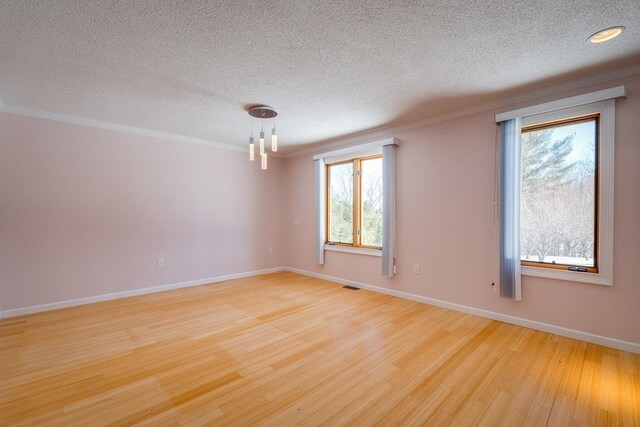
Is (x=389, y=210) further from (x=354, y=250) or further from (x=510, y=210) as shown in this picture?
(x=510, y=210)

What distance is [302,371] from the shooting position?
7.22ft

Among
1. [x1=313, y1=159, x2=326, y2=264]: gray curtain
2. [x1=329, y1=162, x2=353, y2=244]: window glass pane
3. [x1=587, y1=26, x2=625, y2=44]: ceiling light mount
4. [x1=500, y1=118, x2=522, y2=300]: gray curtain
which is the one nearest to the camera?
[x1=587, y1=26, x2=625, y2=44]: ceiling light mount

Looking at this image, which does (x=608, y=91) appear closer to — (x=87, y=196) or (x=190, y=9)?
(x=190, y=9)

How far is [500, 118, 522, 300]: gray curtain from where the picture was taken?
299cm

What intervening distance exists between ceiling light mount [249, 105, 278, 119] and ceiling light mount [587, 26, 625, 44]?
291 cm

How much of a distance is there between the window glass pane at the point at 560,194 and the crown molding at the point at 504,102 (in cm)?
36

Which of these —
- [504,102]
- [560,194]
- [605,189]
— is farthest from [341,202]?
[605,189]

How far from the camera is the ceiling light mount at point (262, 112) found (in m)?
3.35

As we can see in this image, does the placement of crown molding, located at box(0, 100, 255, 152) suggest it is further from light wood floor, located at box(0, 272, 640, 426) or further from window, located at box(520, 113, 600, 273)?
window, located at box(520, 113, 600, 273)

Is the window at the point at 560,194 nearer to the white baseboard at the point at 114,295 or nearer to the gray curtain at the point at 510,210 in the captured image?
the gray curtain at the point at 510,210

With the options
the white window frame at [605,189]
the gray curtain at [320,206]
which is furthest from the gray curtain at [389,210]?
the white window frame at [605,189]

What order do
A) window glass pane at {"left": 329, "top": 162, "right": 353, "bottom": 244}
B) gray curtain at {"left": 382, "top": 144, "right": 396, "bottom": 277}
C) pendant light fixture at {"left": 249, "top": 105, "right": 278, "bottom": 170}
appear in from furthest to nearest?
window glass pane at {"left": 329, "top": 162, "right": 353, "bottom": 244} → gray curtain at {"left": 382, "top": 144, "right": 396, "bottom": 277} → pendant light fixture at {"left": 249, "top": 105, "right": 278, "bottom": 170}

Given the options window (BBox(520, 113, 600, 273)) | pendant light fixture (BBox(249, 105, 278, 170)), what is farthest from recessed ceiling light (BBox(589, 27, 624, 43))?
pendant light fixture (BBox(249, 105, 278, 170))

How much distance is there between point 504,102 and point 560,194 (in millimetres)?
1153
